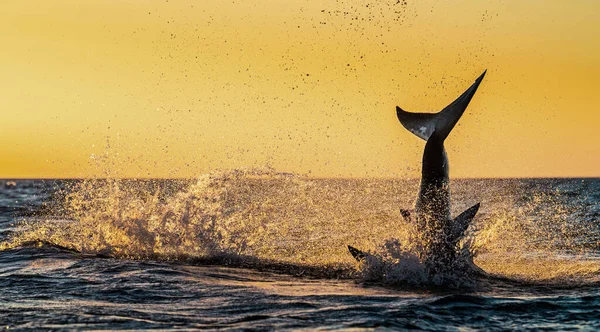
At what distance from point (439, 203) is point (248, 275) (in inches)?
173

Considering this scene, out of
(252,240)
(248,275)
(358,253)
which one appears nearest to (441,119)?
(358,253)

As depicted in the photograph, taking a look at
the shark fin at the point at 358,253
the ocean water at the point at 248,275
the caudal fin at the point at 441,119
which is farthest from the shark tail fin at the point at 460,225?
the shark fin at the point at 358,253

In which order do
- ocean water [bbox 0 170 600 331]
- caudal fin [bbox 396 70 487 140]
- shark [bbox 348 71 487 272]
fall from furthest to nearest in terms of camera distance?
caudal fin [bbox 396 70 487 140], shark [bbox 348 71 487 272], ocean water [bbox 0 170 600 331]

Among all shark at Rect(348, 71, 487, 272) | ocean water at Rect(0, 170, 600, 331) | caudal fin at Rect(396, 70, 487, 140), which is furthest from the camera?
caudal fin at Rect(396, 70, 487, 140)

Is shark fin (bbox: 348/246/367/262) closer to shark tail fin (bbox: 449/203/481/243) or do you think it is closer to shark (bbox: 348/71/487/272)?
shark (bbox: 348/71/487/272)

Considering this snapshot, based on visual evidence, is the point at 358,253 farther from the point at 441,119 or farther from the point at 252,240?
the point at 252,240

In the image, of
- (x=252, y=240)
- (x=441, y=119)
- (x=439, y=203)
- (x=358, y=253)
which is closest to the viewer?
(x=439, y=203)

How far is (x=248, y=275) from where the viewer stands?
56.1 feet

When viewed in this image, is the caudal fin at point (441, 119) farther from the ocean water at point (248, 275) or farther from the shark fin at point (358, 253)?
the shark fin at point (358, 253)

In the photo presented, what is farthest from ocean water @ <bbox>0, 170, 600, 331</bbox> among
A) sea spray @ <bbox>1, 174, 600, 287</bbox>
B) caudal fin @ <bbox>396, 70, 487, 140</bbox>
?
caudal fin @ <bbox>396, 70, 487, 140</bbox>

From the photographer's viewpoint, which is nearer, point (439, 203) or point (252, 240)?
point (439, 203)

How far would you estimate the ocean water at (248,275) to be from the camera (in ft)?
41.0

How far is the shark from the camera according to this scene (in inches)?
658

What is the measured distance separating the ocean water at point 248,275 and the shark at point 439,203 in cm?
39
